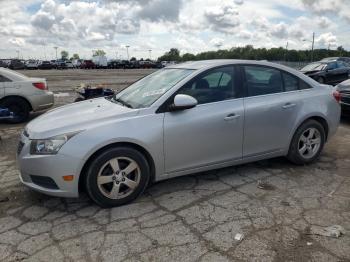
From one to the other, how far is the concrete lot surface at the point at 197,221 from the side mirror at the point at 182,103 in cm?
103

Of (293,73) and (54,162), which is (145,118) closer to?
(54,162)

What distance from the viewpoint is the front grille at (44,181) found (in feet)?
12.2

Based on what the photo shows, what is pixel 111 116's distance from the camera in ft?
13.0

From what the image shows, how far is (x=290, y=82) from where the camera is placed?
5.03m

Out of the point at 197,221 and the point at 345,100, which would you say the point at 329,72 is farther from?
the point at 197,221

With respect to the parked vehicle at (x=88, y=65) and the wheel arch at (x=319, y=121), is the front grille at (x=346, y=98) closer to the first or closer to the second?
the wheel arch at (x=319, y=121)

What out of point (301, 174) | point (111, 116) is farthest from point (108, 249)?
point (301, 174)

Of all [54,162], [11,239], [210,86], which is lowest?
[11,239]

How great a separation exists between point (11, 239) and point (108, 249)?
96 centimetres

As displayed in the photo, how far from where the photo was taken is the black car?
1703 centimetres

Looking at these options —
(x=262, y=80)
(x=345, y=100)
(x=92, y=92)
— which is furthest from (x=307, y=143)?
(x=92, y=92)

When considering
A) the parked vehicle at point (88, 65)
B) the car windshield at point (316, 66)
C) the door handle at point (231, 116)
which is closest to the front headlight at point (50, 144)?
the door handle at point (231, 116)

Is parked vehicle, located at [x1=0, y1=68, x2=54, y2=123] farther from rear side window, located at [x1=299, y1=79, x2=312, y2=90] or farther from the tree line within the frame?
the tree line

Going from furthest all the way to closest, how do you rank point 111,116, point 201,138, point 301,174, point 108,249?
point 301,174 < point 201,138 < point 111,116 < point 108,249
